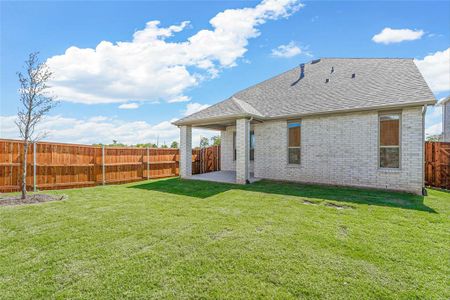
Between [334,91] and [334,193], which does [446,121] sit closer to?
[334,91]

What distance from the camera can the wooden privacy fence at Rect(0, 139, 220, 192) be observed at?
8172 millimetres

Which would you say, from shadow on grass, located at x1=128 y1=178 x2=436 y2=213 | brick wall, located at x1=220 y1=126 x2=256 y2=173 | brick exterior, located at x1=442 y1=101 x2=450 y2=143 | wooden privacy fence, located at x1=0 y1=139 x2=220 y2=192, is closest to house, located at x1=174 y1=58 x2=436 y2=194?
shadow on grass, located at x1=128 y1=178 x2=436 y2=213

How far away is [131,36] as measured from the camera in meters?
10.2

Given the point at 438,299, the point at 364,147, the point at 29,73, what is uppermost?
the point at 29,73

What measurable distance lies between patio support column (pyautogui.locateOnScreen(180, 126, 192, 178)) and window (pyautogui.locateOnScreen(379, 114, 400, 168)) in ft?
29.3

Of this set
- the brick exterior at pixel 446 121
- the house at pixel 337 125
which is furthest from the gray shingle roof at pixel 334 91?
Result: the brick exterior at pixel 446 121

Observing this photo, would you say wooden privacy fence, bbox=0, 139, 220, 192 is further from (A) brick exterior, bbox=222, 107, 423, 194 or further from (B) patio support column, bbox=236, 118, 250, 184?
(A) brick exterior, bbox=222, 107, 423, 194

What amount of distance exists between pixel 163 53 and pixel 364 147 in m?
10.2

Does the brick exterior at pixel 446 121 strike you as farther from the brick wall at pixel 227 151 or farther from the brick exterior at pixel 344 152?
the brick wall at pixel 227 151

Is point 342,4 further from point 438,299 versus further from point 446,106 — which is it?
point 446,106

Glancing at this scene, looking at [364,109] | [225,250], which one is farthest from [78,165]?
[364,109]

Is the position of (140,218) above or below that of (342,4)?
below

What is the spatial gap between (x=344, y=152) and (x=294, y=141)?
2198mm

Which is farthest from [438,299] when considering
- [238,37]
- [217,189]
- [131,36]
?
[131,36]
